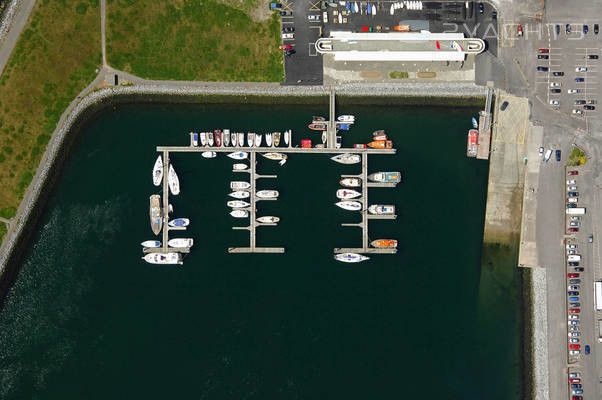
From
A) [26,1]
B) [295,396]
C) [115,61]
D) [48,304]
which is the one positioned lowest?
[295,396]

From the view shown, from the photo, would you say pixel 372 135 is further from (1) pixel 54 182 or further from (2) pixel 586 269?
(1) pixel 54 182

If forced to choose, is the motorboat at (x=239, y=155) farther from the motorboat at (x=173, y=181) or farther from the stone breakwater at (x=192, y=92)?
the stone breakwater at (x=192, y=92)

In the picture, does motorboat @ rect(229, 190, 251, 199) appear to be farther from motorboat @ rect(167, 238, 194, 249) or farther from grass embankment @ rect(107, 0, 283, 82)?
grass embankment @ rect(107, 0, 283, 82)

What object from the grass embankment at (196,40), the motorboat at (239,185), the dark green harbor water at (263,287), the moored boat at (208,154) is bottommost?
the dark green harbor water at (263,287)

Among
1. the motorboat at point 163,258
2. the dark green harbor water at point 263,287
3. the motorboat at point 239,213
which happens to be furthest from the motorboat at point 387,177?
the motorboat at point 163,258

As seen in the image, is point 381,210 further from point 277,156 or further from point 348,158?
Result: point 277,156

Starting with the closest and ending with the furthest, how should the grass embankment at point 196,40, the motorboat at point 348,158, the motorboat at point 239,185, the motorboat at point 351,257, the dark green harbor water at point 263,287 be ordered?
the dark green harbor water at point 263,287 → the motorboat at point 351,257 → the grass embankment at point 196,40 → the motorboat at point 239,185 → the motorboat at point 348,158

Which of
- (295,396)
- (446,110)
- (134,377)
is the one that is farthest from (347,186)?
(134,377)
